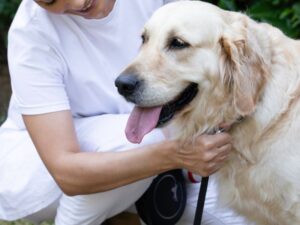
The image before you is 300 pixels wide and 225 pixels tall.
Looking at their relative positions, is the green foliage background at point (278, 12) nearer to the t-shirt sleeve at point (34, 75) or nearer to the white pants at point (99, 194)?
the white pants at point (99, 194)

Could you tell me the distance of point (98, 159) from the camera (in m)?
2.75

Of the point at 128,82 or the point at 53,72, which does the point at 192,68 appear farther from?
the point at 53,72

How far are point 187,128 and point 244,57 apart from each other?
41cm

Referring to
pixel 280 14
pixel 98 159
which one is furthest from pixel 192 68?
pixel 280 14

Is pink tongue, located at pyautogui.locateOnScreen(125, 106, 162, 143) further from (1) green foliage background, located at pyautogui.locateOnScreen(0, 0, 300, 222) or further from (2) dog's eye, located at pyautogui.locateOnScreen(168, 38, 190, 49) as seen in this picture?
(1) green foliage background, located at pyautogui.locateOnScreen(0, 0, 300, 222)

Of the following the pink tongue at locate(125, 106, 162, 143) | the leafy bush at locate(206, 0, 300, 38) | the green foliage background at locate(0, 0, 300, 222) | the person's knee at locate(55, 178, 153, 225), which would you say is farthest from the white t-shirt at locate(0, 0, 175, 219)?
the leafy bush at locate(206, 0, 300, 38)

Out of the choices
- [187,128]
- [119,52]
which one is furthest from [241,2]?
[187,128]

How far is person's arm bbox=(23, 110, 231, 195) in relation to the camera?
2.65 metres

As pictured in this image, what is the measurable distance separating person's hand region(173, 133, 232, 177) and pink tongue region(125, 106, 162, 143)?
0.19 m

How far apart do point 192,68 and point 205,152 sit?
33 centimetres

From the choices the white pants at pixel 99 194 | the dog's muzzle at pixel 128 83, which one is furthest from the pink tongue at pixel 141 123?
the white pants at pixel 99 194

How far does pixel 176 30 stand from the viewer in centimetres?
251

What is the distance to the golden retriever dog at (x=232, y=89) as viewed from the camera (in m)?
2.47

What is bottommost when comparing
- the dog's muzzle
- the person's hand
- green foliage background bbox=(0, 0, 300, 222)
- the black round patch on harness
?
the black round patch on harness
